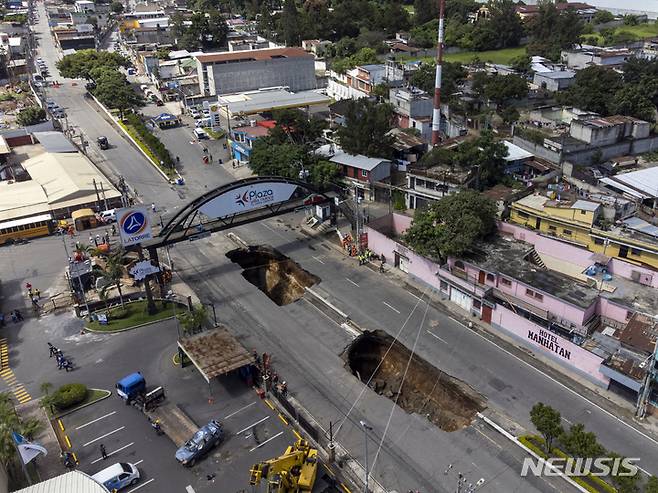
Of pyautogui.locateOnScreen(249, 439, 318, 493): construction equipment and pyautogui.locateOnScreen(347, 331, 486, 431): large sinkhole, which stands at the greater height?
pyautogui.locateOnScreen(249, 439, 318, 493): construction equipment

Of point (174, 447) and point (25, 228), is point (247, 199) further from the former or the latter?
point (25, 228)

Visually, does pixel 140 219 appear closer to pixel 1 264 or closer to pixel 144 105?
pixel 1 264

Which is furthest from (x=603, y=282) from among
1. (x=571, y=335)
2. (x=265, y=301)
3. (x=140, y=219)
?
(x=140, y=219)

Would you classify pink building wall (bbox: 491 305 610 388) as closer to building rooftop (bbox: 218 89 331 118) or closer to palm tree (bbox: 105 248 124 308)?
palm tree (bbox: 105 248 124 308)

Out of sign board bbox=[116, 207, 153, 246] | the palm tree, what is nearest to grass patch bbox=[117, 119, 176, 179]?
the palm tree

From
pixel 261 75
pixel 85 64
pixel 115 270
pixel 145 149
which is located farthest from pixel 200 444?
pixel 85 64
